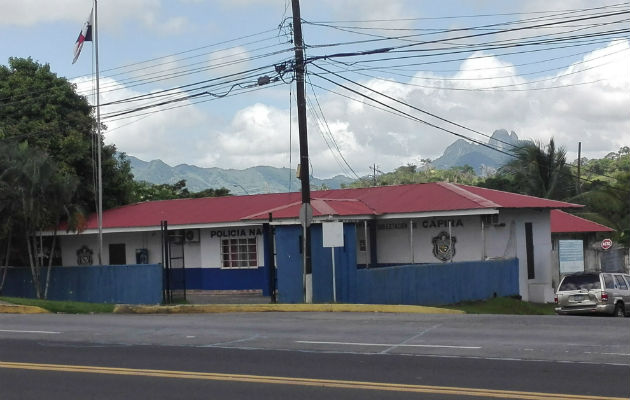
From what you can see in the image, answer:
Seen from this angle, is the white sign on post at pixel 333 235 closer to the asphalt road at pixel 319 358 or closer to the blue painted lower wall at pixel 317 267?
the blue painted lower wall at pixel 317 267

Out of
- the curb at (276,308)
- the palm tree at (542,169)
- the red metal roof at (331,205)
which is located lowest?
the curb at (276,308)

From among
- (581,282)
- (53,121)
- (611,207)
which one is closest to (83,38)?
(53,121)

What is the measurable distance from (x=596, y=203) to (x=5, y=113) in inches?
1236

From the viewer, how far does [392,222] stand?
28.9 metres

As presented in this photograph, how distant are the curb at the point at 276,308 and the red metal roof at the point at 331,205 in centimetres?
356

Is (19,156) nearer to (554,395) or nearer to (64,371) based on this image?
(64,371)

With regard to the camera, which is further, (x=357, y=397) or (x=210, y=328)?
(x=210, y=328)

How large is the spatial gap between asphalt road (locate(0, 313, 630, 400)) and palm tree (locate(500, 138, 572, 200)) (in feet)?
95.3

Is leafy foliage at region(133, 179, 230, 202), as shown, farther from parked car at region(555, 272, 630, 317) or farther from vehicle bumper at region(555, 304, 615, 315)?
vehicle bumper at region(555, 304, 615, 315)

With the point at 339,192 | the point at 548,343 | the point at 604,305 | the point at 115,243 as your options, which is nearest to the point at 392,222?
the point at 339,192

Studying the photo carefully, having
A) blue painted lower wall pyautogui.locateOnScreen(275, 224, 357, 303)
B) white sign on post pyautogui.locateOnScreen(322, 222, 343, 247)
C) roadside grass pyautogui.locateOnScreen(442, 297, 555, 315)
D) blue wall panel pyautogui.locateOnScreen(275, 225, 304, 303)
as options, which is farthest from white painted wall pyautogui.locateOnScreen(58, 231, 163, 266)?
roadside grass pyautogui.locateOnScreen(442, 297, 555, 315)

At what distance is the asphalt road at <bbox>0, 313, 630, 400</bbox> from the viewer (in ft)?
33.2

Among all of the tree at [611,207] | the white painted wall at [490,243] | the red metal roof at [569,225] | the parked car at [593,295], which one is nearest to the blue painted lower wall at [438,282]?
the white painted wall at [490,243]

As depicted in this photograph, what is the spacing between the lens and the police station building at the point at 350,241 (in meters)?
24.2
